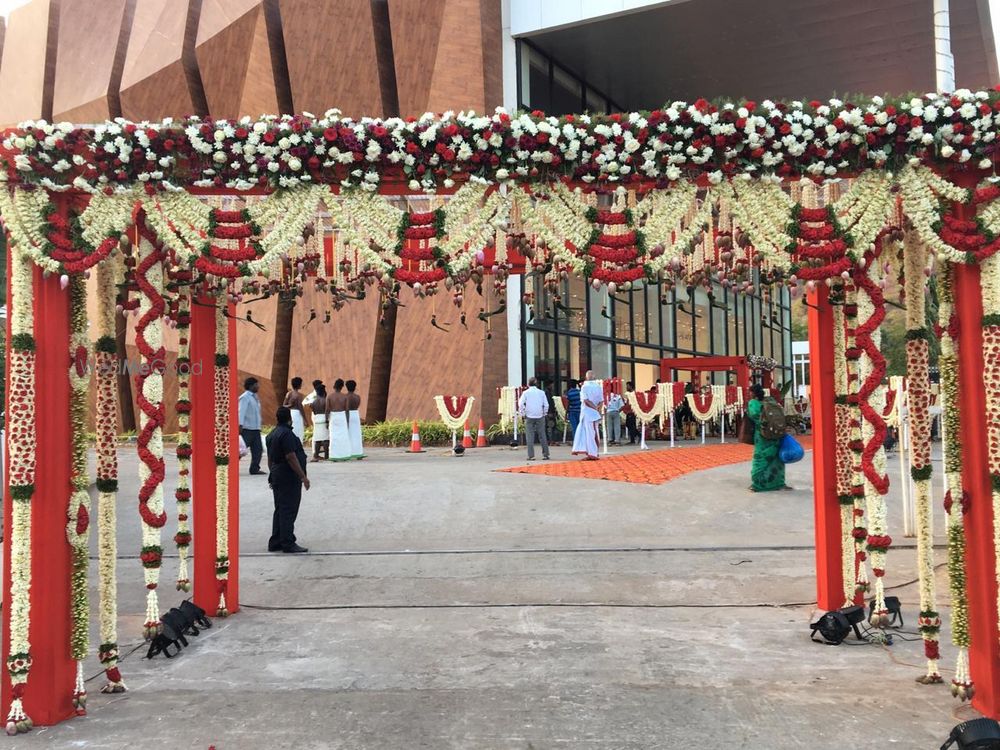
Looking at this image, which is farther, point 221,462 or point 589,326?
point 589,326

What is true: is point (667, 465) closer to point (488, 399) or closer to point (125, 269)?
point (488, 399)

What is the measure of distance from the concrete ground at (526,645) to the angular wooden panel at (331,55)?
43.7ft

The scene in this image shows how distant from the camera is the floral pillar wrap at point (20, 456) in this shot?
4219mm

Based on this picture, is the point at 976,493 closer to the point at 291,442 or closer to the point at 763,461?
the point at 291,442

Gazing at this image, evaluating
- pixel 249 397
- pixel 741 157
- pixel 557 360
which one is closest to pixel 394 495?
pixel 249 397

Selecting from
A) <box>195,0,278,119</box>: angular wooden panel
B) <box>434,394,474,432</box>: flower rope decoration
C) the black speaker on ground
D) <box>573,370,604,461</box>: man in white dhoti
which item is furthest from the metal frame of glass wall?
the black speaker on ground

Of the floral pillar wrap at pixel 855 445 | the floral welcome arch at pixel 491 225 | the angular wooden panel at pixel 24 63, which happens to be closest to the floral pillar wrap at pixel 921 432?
the floral welcome arch at pixel 491 225

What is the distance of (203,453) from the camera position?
6230mm

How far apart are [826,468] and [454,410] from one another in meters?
11.9

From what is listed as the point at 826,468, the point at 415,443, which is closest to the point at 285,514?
the point at 826,468

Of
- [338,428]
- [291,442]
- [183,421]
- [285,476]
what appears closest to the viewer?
[183,421]

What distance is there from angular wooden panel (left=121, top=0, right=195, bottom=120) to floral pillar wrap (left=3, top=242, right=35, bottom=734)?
20354 mm

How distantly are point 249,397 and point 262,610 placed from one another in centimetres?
648

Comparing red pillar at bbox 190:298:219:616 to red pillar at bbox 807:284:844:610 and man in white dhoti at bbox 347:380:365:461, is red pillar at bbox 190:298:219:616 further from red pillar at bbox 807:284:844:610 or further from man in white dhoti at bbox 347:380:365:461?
man in white dhoti at bbox 347:380:365:461
